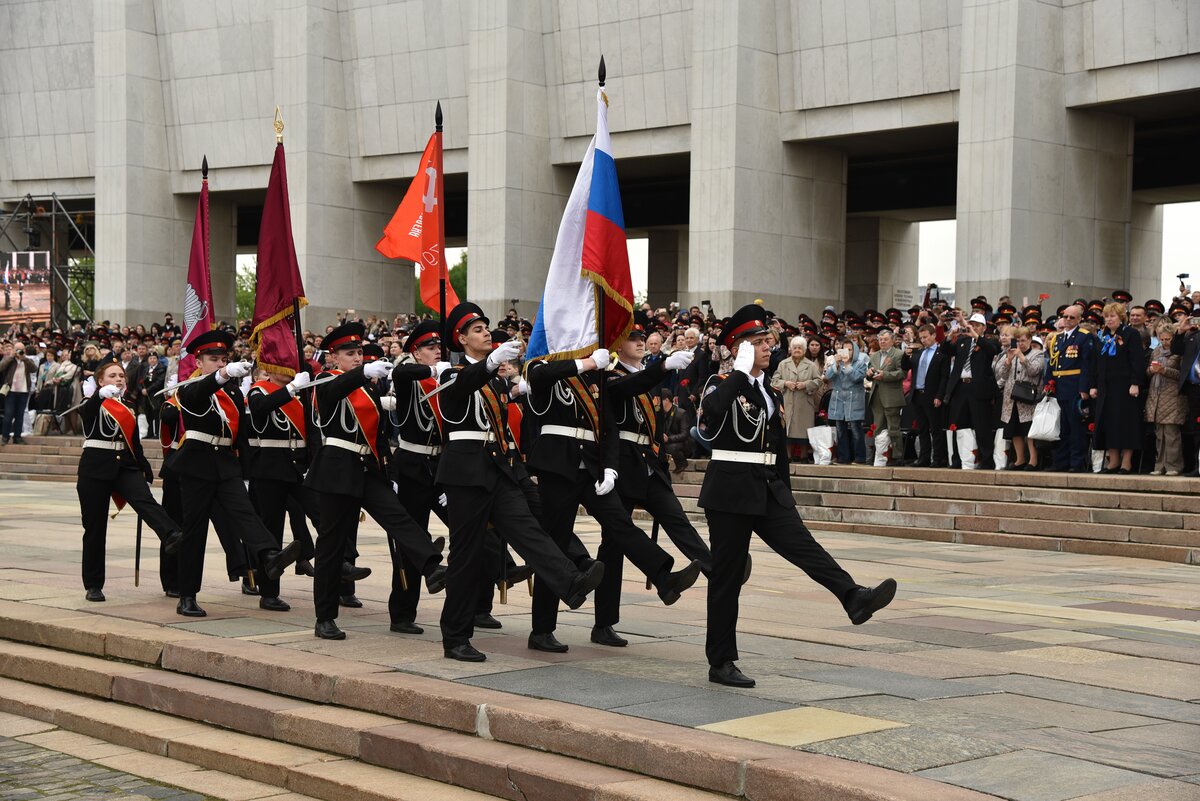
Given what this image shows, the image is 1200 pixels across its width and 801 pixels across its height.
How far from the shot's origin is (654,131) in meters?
30.4

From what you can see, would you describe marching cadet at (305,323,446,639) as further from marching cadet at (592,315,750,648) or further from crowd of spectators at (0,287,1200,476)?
crowd of spectators at (0,287,1200,476)

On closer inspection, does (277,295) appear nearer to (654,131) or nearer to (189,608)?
(189,608)

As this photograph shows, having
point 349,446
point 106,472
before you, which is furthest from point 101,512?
point 349,446

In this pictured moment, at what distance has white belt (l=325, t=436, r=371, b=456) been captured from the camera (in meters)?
9.36

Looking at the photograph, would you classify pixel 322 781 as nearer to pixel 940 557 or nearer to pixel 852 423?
pixel 940 557

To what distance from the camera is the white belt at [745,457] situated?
7875 mm

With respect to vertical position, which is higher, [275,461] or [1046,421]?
[1046,421]

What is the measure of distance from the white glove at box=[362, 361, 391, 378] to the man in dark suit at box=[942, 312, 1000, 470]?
399 inches

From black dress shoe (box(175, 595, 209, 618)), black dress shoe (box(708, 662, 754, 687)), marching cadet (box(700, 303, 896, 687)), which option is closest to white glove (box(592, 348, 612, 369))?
marching cadet (box(700, 303, 896, 687))

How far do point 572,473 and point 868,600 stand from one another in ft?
5.99

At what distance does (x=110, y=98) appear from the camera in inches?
1462

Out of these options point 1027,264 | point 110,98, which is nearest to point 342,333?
point 1027,264

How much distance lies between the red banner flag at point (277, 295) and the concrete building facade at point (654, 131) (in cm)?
1599

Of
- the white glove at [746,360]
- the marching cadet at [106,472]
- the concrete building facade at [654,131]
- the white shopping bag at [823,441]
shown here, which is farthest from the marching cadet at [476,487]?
the concrete building facade at [654,131]
